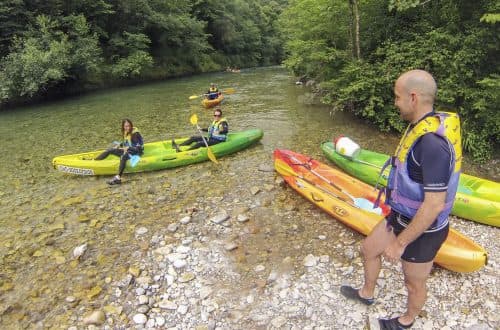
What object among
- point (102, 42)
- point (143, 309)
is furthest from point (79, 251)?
point (102, 42)

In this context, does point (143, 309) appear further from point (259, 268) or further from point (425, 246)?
point (425, 246)

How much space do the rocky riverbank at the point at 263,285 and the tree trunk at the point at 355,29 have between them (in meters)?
6.34

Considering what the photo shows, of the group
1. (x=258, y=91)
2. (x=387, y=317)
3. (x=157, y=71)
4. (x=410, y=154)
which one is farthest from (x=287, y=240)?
(x=157, y=71)

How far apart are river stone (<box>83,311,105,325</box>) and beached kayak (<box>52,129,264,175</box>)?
431 centimetres

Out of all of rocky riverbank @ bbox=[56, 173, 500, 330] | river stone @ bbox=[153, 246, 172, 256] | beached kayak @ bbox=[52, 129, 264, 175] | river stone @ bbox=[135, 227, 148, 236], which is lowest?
rocky riverbank @ bbox=[56, 173, 500, 330]

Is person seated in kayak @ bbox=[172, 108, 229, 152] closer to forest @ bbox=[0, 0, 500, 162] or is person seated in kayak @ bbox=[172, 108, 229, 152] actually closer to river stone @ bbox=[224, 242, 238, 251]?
forest @ bbox=[0, 0, 500, 162]

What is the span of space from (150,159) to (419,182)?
6.29 m

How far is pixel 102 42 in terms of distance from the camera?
2450 cm

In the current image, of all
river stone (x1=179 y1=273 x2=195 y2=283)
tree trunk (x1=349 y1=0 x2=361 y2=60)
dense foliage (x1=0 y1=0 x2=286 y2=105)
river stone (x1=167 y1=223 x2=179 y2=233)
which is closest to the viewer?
river stone (x1=179 y1=273 x2=195 y2=283)

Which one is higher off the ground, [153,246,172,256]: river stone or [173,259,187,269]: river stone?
[153,246,172,256]: river stone

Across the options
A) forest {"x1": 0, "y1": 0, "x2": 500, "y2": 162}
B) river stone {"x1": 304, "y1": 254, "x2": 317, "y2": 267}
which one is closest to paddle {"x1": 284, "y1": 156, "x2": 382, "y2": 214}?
river stone {"x1": 304, "y1": 254, "x2": 317, "y2": 267}

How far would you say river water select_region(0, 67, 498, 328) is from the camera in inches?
169

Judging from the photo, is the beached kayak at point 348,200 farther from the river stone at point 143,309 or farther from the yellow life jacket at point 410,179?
the river stone at point 143,309

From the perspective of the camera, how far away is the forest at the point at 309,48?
7062 mm
